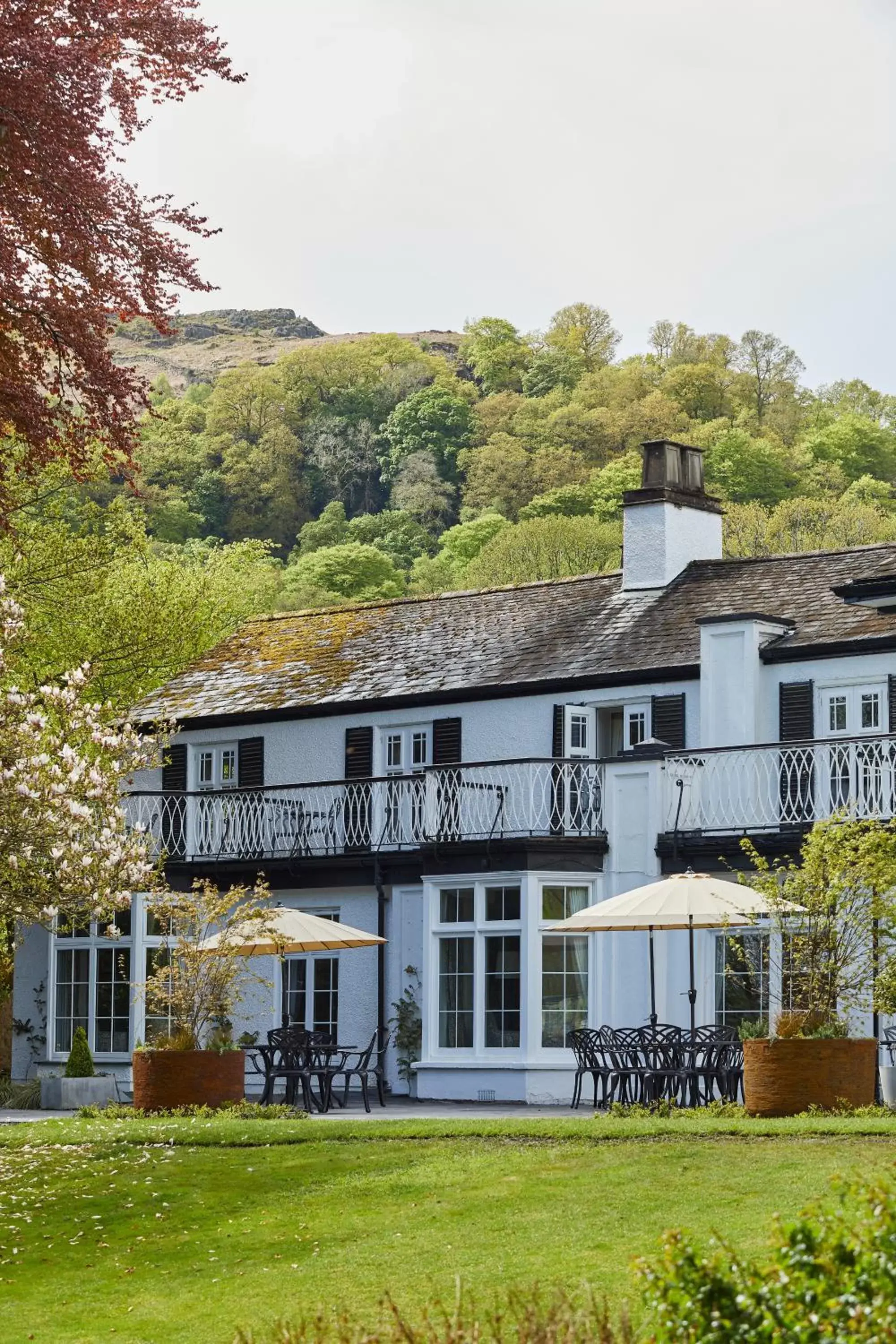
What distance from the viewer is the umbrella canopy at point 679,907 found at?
766 inches

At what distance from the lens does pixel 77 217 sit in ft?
46.7

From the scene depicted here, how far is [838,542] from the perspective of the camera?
214ft

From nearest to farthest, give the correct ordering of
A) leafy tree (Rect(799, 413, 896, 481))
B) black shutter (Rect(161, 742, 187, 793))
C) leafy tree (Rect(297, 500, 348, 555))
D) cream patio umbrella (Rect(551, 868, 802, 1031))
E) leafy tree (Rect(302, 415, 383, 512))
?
cream patio umbrella (Rect(551, 868, 802, 1031)) < black shutter (Rect(161, 742, 187, 793)) < leafy tree (Rect(799, 413, 896, 481)) < leafy tree (Rect(297, 500, 348, 555)) < leafy tree (Rect(302, 415, 383, 512))

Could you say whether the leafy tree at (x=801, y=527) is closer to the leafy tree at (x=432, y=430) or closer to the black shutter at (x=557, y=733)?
the leafy tree at (x=432, y=430)

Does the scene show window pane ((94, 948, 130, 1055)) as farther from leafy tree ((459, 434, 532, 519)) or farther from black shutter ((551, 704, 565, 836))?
leafy tree ((459, 434, 532, 519))

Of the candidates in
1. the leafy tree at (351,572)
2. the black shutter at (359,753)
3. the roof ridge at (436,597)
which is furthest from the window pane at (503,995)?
the leafy tree at (351,572)

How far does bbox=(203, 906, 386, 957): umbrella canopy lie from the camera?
21.7 m

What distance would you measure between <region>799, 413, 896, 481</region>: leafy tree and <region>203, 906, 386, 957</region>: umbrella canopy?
5967 centimetres

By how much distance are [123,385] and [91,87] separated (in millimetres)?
2043

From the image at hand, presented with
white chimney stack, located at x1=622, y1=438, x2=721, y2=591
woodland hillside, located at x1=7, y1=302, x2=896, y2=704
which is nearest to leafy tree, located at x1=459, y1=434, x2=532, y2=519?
woodland hillside, located at x1=7, y1=302, x2=896, y2=704

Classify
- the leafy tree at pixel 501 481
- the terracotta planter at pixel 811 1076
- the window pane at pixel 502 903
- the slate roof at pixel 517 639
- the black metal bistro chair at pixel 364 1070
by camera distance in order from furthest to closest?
1. the leafy tree at pixel 501 481
2. the slate roof at pixel 517 639
3. the window pane at pixel 502 903
4. the black metal bistro chair at pixel 364 1070
5. the terracotta planter at pixel 811 1076

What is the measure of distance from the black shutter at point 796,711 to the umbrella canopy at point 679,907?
5.69 meters

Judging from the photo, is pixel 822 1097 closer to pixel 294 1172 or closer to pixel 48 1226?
pixel 294 1172

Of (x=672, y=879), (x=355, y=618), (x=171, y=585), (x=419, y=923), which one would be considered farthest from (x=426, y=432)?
(x=672, y=879)
